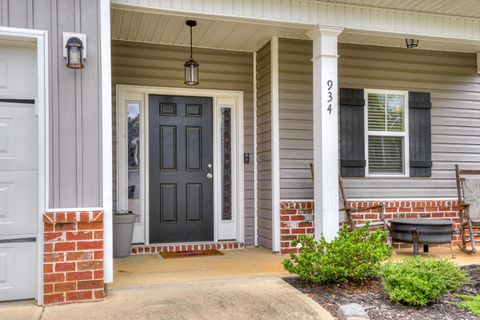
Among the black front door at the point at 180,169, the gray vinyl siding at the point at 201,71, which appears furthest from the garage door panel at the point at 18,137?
the black front door at the point at 180,169

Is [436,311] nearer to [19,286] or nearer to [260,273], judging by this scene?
[260,273]

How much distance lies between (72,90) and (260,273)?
7.37 feet

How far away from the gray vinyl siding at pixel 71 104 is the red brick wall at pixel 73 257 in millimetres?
120

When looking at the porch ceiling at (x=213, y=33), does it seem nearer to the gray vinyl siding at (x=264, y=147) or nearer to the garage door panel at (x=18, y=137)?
the gray vinyl siding at (x=264, y=147)

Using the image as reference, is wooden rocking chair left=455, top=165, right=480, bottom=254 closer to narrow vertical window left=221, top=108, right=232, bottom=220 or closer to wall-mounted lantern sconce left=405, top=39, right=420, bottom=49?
wall-mounted lantern sconce left=405, top=39, right=420, bottom=49

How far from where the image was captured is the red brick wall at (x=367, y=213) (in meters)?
5.46

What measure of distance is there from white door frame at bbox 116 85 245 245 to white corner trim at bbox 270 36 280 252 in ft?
1.72

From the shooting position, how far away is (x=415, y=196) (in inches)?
235

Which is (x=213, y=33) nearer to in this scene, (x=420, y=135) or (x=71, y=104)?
(x=71, y=104)

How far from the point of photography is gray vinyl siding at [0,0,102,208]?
344cm

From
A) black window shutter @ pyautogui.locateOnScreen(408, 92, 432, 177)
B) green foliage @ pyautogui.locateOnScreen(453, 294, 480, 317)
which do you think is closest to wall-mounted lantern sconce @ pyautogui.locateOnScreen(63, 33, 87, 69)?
green foliage @ pyautogui.locateOnScreen(453, 294, 480, 317)

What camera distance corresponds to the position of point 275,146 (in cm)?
547

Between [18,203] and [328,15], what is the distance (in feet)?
10.3

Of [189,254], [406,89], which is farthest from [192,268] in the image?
[406,89]
